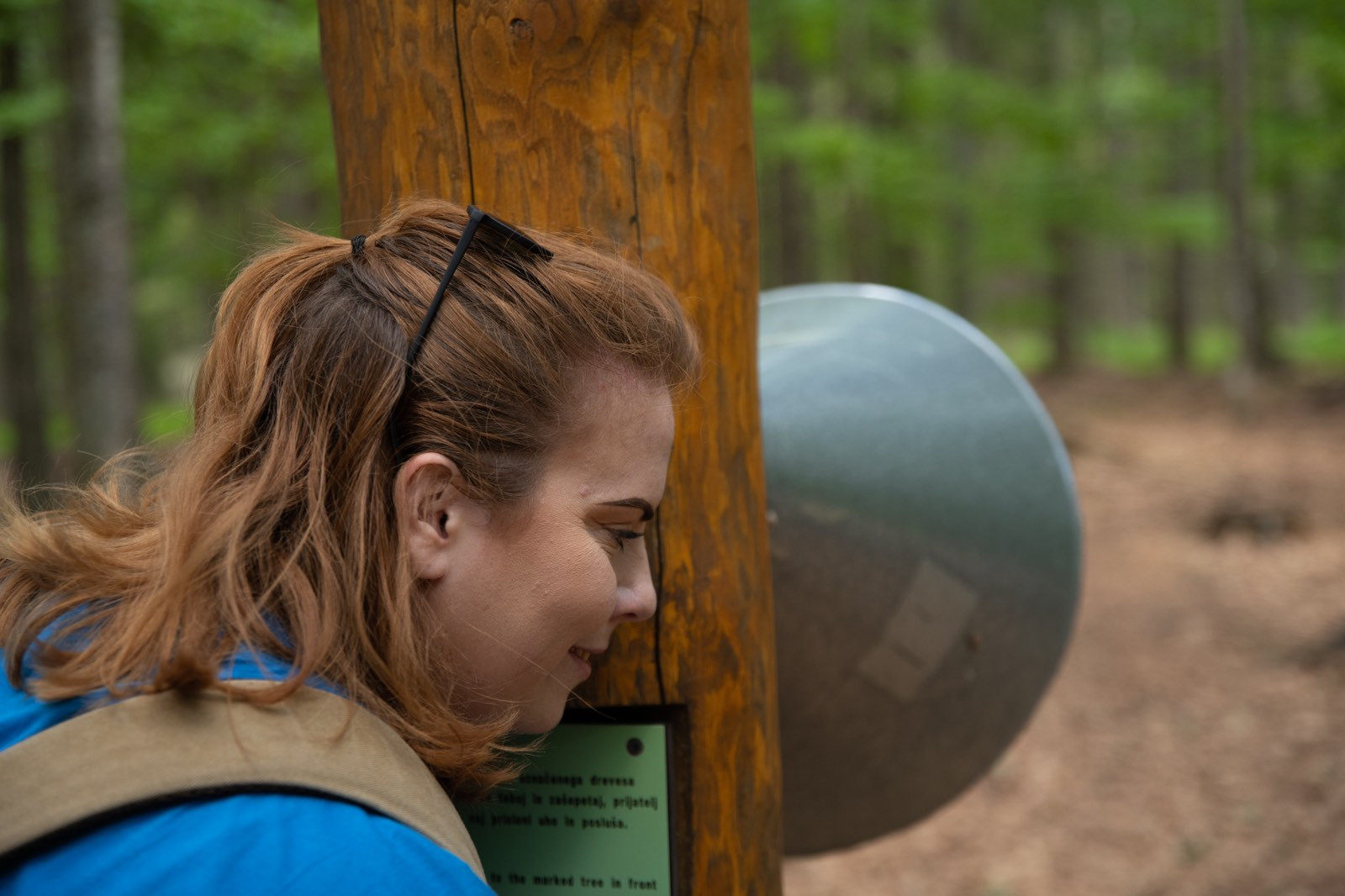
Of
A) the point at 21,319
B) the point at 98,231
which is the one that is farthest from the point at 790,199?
the point at 98,231

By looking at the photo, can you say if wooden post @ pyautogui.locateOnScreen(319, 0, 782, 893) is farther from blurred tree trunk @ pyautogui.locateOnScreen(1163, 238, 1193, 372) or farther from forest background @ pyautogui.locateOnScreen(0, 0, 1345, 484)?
blurred tree trunk @ pyautogui.locateOnScreen(1163, 238, 1193, 372)

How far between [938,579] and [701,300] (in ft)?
2.92

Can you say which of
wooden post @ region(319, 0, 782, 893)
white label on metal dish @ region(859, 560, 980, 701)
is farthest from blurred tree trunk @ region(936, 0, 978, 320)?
wooden post @ region(319, 0, 782, 893)

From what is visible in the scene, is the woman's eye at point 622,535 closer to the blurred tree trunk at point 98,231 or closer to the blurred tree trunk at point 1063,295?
the blurred tree trunk at point 98,231

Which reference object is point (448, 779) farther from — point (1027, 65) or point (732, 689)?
point (1027, 65)

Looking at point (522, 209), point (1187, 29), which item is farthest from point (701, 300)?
point (1187, 29)

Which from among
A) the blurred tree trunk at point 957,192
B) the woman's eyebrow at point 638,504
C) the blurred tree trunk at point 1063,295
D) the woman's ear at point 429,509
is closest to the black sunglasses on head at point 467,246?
the woman's ear at point 429,509

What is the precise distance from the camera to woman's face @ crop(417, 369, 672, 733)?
4.29 feet

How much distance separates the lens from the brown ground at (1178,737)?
5.01 meters

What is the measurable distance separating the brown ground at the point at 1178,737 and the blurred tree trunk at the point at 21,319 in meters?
7.08

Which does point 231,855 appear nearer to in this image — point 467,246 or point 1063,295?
point 467,246

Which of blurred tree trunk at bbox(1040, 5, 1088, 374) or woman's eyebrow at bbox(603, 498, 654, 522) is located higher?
blurred tree trunk at bbox(1040, 5, 1088, 374)

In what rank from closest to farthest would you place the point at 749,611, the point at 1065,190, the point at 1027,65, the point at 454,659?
1. the point at 454,659
2. the point at 749,611
3. the point at 1065,190
4. the point at 1027,65

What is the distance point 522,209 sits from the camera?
5.54 feet
